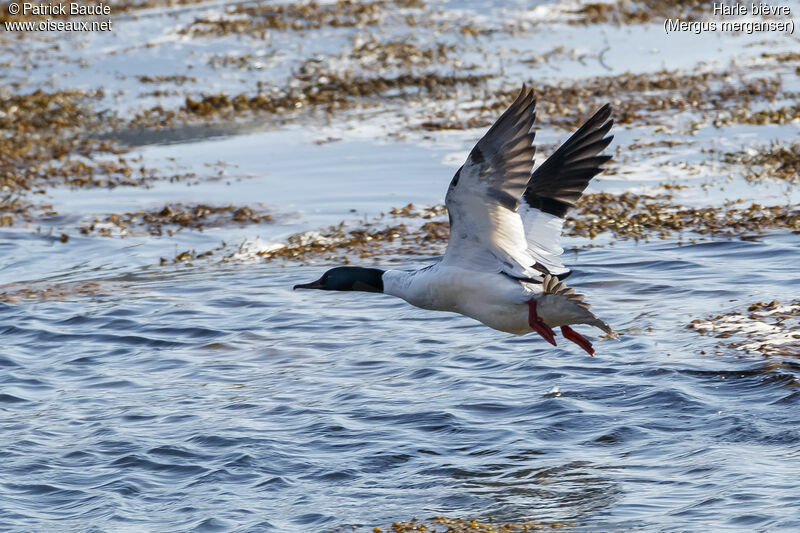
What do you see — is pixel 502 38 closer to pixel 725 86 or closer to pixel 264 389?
pixel 725 86

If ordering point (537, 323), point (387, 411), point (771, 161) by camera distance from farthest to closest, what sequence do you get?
point (771, 161)
point (387, 411)
point (537, 323)

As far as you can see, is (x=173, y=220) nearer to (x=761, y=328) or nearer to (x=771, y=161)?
(x=761, y=328)

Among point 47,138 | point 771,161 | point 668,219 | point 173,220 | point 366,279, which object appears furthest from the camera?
point 47,138

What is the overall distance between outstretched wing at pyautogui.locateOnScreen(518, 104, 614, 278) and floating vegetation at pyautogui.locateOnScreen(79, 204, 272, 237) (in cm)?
608

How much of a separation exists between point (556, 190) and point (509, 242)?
1090mm

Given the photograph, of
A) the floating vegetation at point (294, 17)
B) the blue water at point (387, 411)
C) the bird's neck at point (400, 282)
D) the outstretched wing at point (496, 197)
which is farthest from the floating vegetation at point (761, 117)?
the floating vegetation at point (294, 17)

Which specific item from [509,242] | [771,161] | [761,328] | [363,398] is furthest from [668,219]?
[509,242]

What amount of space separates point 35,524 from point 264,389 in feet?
8.74

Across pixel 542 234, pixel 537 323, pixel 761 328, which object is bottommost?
pixel 761 328

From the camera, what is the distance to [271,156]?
17047 mm

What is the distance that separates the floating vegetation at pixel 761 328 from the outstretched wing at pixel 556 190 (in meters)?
2.06

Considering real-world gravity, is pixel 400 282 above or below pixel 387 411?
above

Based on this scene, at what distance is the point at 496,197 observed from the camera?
7.16 meters

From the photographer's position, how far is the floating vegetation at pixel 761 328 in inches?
360
